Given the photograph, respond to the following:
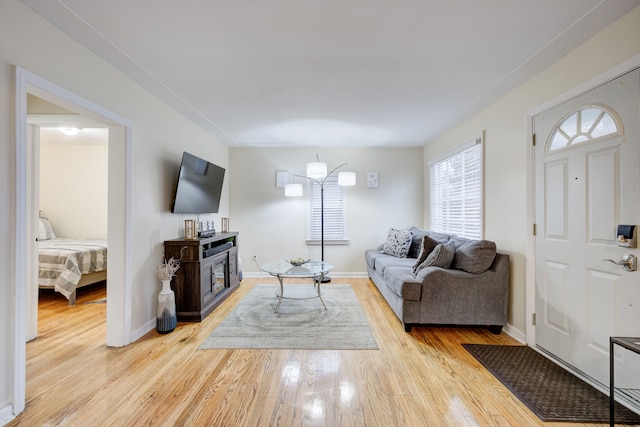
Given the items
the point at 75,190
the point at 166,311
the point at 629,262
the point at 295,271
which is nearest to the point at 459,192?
the point at 629,262

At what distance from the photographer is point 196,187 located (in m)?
3.67

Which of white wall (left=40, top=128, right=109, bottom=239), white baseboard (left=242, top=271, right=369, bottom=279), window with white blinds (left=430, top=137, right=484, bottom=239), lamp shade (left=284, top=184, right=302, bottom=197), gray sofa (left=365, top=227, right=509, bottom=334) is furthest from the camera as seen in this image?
white wall (left=40, top=128, right=109, bottom=239)

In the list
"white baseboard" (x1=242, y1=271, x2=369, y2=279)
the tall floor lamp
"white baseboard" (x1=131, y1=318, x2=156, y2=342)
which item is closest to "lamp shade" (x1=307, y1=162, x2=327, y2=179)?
the tall floor lamp

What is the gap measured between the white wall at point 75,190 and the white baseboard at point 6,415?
4.42 metres

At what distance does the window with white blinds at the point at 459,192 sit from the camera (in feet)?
11.7

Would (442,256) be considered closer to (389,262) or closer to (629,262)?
(389,262)

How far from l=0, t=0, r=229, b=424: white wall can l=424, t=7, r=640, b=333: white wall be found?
3665mm

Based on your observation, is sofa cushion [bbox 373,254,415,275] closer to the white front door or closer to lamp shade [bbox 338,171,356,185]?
lamp shade [bbox 338,171,356,185]

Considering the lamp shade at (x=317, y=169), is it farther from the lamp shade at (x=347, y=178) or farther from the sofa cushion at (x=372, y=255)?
the sofa cushion at (x=372, y=255)

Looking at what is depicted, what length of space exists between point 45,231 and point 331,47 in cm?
588

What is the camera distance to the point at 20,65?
170 centimetres

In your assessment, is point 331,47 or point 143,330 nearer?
point 331,47

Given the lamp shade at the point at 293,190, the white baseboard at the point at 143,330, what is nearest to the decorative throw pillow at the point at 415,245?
the lamp shade at the point at 293,190

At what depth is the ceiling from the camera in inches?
68.2
